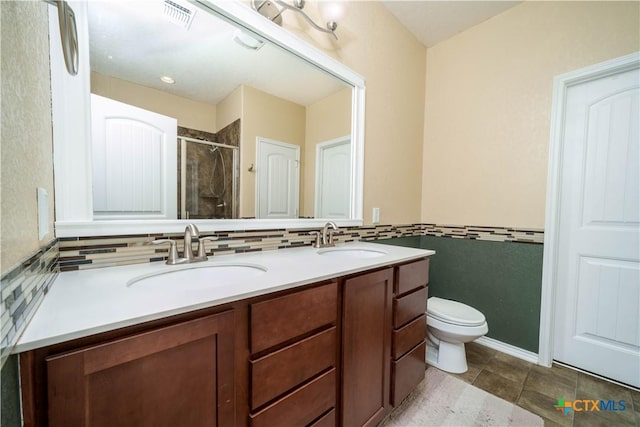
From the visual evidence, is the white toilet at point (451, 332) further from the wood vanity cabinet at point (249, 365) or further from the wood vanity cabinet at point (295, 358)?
the wood vanity cabinet at point (295, 358)

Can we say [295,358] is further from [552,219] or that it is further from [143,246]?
[552,219]

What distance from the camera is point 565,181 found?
1706 mm

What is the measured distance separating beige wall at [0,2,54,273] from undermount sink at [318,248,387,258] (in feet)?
3.76

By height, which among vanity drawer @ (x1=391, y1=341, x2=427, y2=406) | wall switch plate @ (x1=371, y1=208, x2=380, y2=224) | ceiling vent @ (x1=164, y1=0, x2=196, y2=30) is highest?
ceiling vent @ (x1=164, y1=0, x2=196, y2=30)

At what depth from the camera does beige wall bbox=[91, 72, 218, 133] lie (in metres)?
0.95

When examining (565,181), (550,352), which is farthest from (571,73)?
(550,352)

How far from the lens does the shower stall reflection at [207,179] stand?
112 cm

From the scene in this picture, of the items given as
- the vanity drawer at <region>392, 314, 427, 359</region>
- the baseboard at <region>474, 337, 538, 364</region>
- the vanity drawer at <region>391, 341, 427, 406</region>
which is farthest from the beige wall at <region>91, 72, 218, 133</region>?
the baseboard at <region>474, 337, 538, 364</region>

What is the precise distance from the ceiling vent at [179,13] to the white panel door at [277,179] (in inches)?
23.4

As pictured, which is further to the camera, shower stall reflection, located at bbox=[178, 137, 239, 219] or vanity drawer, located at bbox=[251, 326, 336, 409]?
shower stall reflection, located at bbox=[178, 137, 239, 219]

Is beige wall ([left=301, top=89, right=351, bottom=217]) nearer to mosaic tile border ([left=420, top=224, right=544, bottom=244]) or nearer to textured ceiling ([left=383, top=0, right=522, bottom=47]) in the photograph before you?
textured ceiling ([left=383, top=0, right=522, bottom=47])

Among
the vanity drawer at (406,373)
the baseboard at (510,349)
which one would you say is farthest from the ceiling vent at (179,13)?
the baseboard at (510,349)

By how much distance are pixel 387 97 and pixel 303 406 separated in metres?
2.06

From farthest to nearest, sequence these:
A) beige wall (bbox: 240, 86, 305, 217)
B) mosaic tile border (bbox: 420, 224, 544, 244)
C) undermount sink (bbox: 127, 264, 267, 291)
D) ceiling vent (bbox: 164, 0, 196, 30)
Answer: mosaic tile border (bbox: 420, 224, 544, 244) → beige wall (bbox: 240, 86, 305, 217) → ceiling vent (bbox: 164, 0, 196, 30) → undermount sink (bbox: 127, 264, 267, 291)
